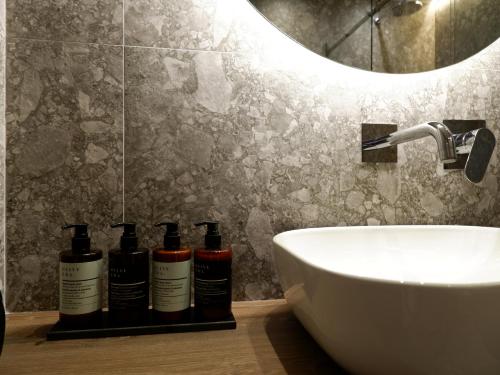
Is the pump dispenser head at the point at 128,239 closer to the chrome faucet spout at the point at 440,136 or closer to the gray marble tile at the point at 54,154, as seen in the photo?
the gray marble tile at the point at 54,154

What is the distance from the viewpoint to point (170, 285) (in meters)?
0.59

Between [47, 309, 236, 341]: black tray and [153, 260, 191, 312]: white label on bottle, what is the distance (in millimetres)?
26

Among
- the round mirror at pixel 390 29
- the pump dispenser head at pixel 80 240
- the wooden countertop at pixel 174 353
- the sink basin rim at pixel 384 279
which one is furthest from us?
the round mirror at pixel 390 29

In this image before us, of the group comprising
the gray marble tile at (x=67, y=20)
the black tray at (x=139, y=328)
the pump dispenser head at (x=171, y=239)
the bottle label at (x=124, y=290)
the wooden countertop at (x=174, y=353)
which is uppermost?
the gray marble tile at (x=67, y=20)

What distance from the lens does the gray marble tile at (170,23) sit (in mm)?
707

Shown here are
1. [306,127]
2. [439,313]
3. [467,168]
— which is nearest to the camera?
[439,313]

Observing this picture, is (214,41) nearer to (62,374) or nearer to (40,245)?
(40,245)

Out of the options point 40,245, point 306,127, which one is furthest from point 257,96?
point 40,245

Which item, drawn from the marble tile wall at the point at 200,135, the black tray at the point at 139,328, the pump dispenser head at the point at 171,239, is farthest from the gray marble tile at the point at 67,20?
the black tray at the point at 139,328

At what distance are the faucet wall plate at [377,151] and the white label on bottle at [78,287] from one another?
1.93 ft

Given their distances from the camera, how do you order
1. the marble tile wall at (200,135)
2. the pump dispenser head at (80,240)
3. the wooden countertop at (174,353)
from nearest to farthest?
the wooden countertop at (174,353)
the pump dispenser head at (80,240)
the marble tile wall at (200,135)

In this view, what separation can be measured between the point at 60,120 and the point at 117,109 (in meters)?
0.11

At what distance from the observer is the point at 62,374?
448mm

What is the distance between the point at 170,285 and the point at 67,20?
0.54 meters
